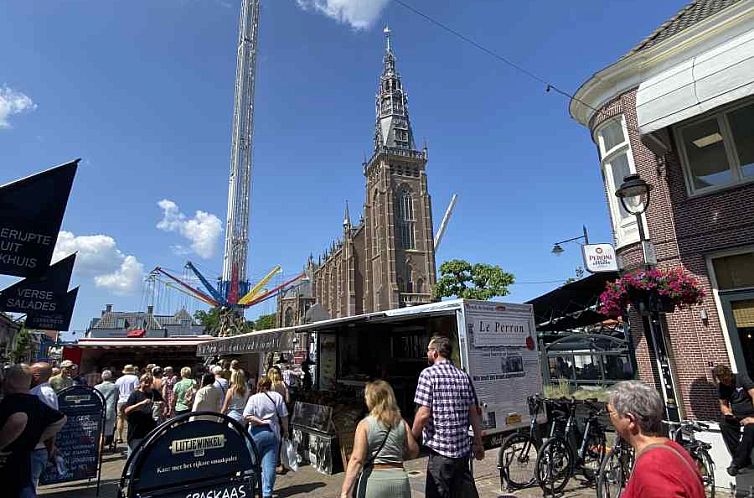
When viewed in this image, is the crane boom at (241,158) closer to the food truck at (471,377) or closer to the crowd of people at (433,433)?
the food truck at (471,377)

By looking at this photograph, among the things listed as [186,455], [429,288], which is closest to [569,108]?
[186,455]

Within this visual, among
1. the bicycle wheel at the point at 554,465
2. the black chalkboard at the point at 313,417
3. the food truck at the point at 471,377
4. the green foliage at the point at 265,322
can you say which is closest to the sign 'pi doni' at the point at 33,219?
the black chalkboard at the point at 313,417

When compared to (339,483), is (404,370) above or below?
above

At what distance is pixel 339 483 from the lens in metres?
6.93

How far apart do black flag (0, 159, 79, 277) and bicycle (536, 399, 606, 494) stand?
266 inches

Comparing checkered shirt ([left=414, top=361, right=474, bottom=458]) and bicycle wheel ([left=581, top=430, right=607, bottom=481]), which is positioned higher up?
checkered shirt ([left=414, top=361, right=474, bottom=458])

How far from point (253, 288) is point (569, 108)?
199 ft

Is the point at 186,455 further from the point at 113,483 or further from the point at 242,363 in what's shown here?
the point at 242,363

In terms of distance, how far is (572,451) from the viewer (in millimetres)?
6145

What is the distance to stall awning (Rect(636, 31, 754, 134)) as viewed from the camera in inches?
265

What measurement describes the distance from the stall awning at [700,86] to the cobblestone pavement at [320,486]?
6.55 meters

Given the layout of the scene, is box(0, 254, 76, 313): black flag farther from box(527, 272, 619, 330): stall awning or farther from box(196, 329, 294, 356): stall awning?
box(527, 272, 619, 330): stall awning

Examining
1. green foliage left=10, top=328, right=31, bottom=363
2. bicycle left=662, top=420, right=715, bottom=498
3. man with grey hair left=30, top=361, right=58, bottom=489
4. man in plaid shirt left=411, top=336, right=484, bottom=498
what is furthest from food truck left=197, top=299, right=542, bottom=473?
green foliage left=10, top=328, right=31, bottom=363

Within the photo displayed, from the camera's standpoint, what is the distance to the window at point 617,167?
9.44 metres
